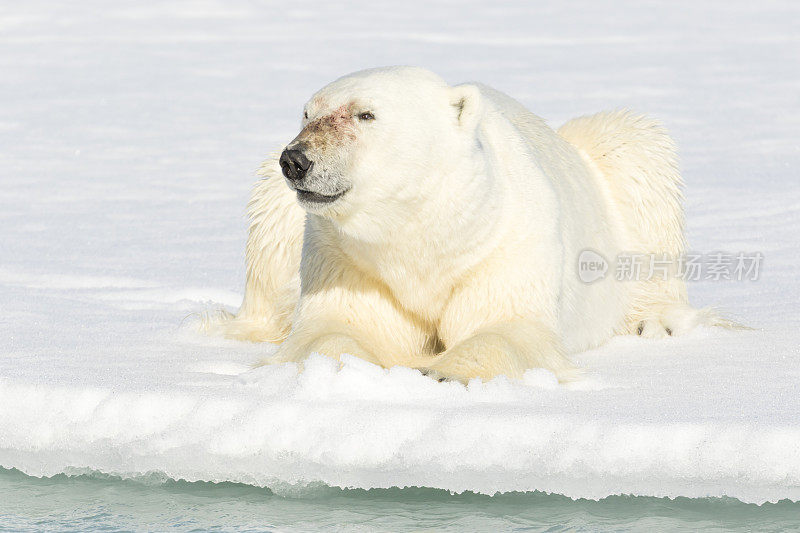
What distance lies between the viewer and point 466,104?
3.68 metres

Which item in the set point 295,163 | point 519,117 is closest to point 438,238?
point 295,163

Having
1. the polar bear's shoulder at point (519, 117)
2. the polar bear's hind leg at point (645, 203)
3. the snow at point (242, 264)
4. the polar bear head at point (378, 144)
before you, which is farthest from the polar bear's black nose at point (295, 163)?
the polar bear's hind leg at point (645, 203)

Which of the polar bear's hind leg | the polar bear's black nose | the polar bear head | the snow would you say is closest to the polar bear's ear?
the polar bear head

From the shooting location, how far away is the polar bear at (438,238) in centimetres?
350

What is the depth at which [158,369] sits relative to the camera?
373cm

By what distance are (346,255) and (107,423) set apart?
40.3 inches

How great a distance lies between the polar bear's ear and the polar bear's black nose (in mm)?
562

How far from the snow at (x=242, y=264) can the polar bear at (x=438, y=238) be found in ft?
0.60

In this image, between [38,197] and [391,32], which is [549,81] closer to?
[391,32]

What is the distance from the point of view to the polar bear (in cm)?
350

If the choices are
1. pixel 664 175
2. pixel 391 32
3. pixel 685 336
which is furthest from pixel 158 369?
pixel 391 32
